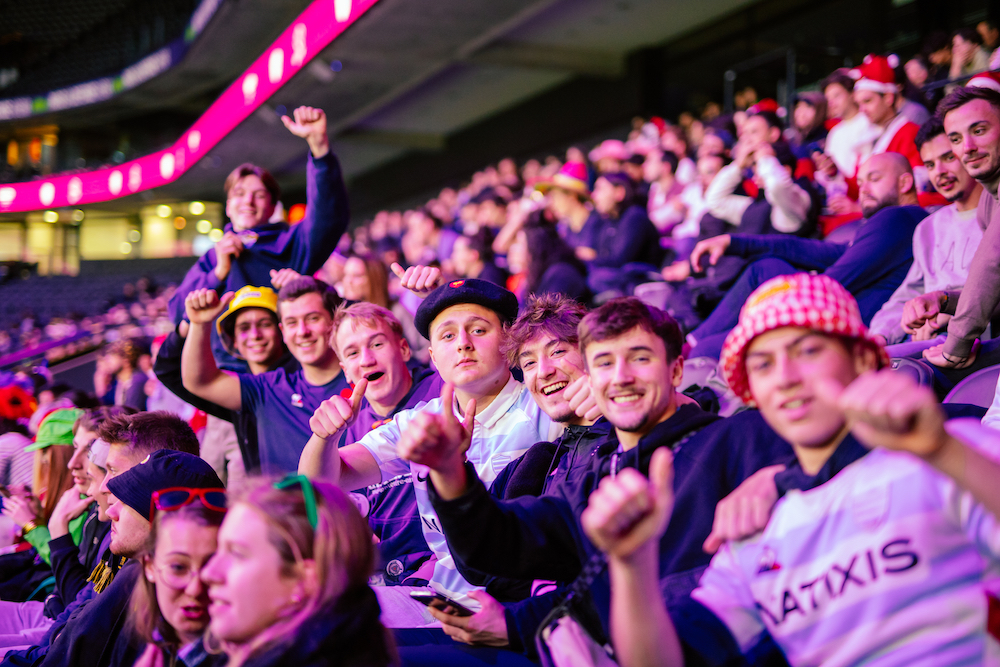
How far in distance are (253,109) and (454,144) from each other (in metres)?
4.92

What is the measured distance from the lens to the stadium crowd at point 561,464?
1.24 m

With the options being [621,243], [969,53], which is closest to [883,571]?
[621,243]

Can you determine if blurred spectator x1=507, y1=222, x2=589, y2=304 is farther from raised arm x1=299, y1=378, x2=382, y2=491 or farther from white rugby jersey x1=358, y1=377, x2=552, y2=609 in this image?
raised arm x1=299, y1=378, x2=382, y2=491

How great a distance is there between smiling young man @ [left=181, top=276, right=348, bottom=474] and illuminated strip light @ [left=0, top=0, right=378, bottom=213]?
20.5ft

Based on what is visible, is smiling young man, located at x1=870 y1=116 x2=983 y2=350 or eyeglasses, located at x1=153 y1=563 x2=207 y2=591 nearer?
eyeglasses, located at x1=153 y1=563 x2=207 y2=591

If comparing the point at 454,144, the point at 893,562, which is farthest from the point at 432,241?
the point at 454,144

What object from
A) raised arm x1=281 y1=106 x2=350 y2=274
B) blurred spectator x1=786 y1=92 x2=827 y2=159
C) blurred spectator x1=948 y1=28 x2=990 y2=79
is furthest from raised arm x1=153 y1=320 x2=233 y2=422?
blurred spectator x1=948 y1=28 x2=990 y2=79

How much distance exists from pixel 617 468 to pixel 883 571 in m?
0.58

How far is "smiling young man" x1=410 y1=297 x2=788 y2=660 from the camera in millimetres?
1572

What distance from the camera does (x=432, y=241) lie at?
8.29 m

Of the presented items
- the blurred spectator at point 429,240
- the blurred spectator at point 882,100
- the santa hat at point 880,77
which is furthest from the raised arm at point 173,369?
the blurred spectator at point 429,240

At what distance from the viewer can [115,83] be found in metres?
20.5

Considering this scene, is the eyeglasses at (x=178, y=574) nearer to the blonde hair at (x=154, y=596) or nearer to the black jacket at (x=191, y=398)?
the blonde hair at (x=154, y=596)

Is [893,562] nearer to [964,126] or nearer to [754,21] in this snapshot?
[964,126]
